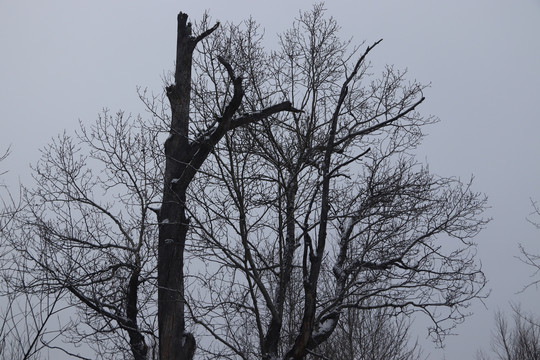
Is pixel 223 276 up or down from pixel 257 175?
down

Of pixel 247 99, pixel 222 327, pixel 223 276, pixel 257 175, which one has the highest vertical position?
pixel 247 99

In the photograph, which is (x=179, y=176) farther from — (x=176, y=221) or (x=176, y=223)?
(x=176, y=223)

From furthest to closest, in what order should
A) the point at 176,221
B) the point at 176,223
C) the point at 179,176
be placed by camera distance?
the point at 179,176 < the point at 176,221 < the point at 176,223

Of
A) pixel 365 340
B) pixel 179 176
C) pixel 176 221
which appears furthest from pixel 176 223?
pixel 365 340

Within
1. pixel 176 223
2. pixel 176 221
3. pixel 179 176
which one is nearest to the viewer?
pixel 176 223

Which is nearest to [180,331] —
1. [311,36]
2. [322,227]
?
[322,227]

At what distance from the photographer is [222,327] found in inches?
350

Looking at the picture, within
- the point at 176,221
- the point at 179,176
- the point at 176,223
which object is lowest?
the point at 176,223

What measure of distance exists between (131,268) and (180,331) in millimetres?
2429

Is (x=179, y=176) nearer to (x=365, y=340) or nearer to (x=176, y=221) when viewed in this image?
(x=176, y=221)

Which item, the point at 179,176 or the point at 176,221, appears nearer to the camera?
the point at 176,221

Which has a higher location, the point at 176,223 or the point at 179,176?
the point at 179,176

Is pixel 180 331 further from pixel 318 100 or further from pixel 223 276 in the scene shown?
pixel 318 100

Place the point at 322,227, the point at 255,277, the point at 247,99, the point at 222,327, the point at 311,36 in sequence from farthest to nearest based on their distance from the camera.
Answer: the point at 311,36, the point at 247,99, the point at 222,327, the point at 255,277, the point at 322,227
